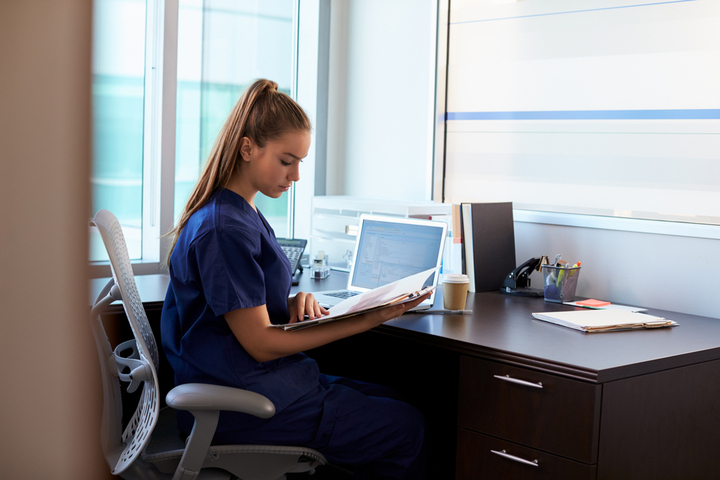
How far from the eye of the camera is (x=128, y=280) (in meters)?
1.17

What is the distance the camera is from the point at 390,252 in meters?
1.84

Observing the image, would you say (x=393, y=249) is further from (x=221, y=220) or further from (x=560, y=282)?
(x=221, y=220)

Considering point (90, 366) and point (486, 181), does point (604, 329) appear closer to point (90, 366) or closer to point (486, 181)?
point (486, 181)

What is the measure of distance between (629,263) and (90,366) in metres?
1.80

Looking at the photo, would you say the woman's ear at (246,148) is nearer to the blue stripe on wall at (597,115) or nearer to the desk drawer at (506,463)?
the desk drawer at (506,463)

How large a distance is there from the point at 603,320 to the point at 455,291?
354 millimetres

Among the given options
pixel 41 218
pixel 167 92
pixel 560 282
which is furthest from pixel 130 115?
pixel 41 218

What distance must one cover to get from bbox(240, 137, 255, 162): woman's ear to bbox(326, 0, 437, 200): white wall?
47.1 inches

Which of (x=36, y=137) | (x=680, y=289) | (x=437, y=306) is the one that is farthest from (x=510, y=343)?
(x=36, y=137)

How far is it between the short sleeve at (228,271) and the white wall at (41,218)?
0.86 metres

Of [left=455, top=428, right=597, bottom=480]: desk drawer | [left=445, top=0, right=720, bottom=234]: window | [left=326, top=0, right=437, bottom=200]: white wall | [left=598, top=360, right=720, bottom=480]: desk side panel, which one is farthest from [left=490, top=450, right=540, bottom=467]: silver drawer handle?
[left=326, top=0, right=437, bottom=200]: white wall

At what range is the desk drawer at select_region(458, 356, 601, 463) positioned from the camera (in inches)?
44.4

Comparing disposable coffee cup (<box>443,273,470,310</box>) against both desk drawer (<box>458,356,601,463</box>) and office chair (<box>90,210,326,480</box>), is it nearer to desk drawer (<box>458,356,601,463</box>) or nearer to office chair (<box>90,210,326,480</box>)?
desk drawer (<box>458,356,601,463</box>)

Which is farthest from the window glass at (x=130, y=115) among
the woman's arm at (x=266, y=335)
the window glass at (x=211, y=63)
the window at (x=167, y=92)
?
the woman's arm at (x=266, y=335)
